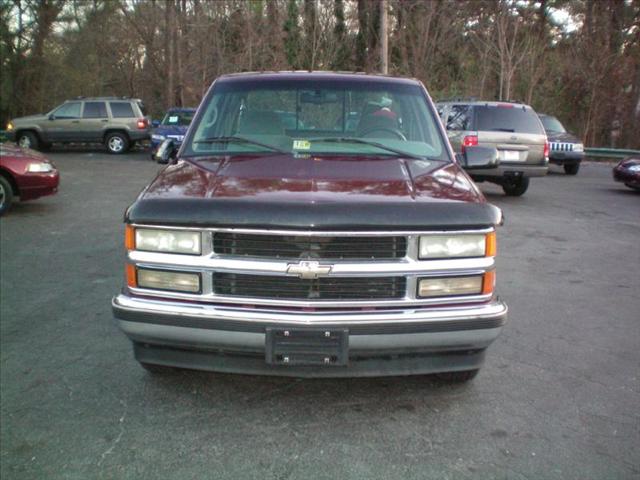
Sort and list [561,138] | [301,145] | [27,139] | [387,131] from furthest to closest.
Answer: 1. [27,139]
2. [561,138]
3. [387,131]
4. [301,145]

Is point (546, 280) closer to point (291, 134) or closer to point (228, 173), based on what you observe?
point (291, 134)

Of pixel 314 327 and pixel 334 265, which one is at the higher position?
pixel 334 265

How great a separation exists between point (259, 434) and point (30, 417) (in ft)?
4.30

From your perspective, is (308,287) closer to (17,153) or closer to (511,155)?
(17,153)

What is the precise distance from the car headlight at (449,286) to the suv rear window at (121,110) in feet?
67.8

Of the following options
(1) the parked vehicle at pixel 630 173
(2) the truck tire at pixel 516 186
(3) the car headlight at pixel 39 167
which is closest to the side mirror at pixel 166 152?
(3) the car headlight at pixel 39 167

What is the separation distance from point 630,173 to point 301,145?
441 inches

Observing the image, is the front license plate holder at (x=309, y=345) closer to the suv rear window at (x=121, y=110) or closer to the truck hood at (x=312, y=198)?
the truck hood at (x=312, y=198)

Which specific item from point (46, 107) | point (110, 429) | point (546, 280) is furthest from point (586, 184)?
point (46, 107)

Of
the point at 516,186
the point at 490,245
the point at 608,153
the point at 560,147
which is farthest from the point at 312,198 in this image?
the point at 608,153

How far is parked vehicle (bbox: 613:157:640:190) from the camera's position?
13.2m

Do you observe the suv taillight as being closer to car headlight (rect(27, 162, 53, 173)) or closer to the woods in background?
car headlight (rect(27, 162, 53, 173))

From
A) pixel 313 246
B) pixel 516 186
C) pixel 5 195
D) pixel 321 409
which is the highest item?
pixel 313 246

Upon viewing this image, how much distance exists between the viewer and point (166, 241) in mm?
3314
